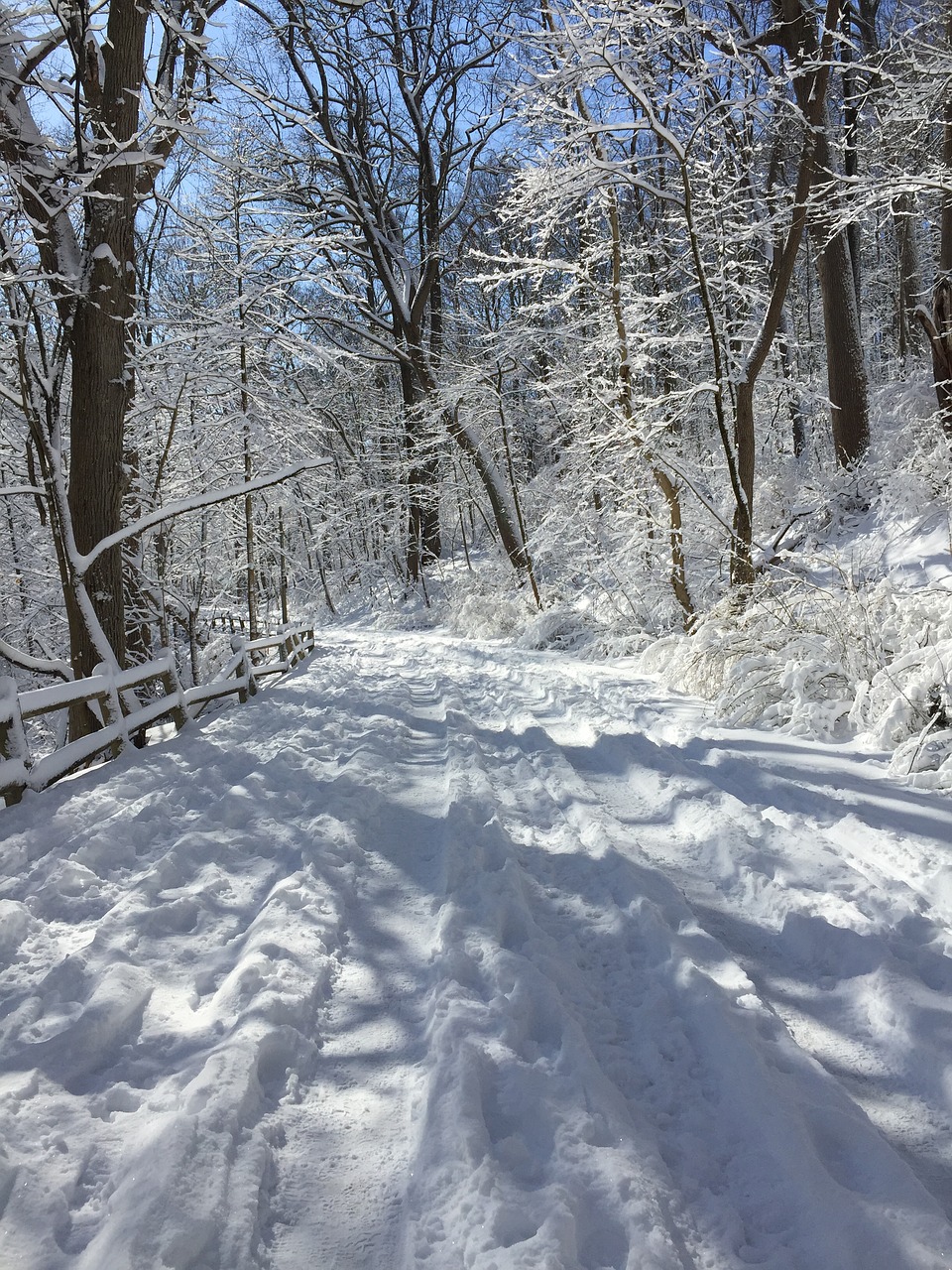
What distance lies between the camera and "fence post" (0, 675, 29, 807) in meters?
4.17

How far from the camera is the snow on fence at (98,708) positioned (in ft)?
14.0

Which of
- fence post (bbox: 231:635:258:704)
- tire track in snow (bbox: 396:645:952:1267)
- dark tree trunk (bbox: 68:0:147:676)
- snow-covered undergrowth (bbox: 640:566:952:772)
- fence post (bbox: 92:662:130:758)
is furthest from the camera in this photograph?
fence post (bbox: 231:635:258:704)

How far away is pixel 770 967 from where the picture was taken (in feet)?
8.66

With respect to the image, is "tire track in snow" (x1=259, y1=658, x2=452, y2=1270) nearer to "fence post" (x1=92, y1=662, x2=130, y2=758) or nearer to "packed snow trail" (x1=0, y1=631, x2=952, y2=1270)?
"packed snow trail" (x1=0, y1=631, x2=952, y2=1270)

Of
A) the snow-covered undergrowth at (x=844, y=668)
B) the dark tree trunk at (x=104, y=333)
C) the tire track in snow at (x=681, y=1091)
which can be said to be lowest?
the tire track in snow at (x=681, y=1091)

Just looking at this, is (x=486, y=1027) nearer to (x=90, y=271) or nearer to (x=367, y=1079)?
(x=367, y=1079)

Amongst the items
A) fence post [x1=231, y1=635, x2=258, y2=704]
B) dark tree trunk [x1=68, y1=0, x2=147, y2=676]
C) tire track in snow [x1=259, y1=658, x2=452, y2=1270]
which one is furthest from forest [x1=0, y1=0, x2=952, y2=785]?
tire track in snow [x1=259, y1=658, x2=452, y2=1270]

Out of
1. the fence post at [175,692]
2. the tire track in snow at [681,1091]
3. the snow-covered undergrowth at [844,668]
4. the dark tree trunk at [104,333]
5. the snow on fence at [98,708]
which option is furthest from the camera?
the fence post at [175,692]

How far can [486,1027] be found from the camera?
222 centimetres

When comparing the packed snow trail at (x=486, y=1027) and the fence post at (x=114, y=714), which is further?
the fence post at (x=114, y=714)

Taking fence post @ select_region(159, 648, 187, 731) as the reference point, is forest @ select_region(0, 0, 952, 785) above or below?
above

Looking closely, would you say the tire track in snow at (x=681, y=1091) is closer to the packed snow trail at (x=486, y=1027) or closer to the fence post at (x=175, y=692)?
the packed snow trail at (x=486, y=1027)

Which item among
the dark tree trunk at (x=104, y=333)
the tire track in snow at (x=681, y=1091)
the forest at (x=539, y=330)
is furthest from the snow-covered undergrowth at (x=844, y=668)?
the dark tree trunk at (x=104, y=333)

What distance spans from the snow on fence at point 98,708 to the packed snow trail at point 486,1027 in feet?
0.87
